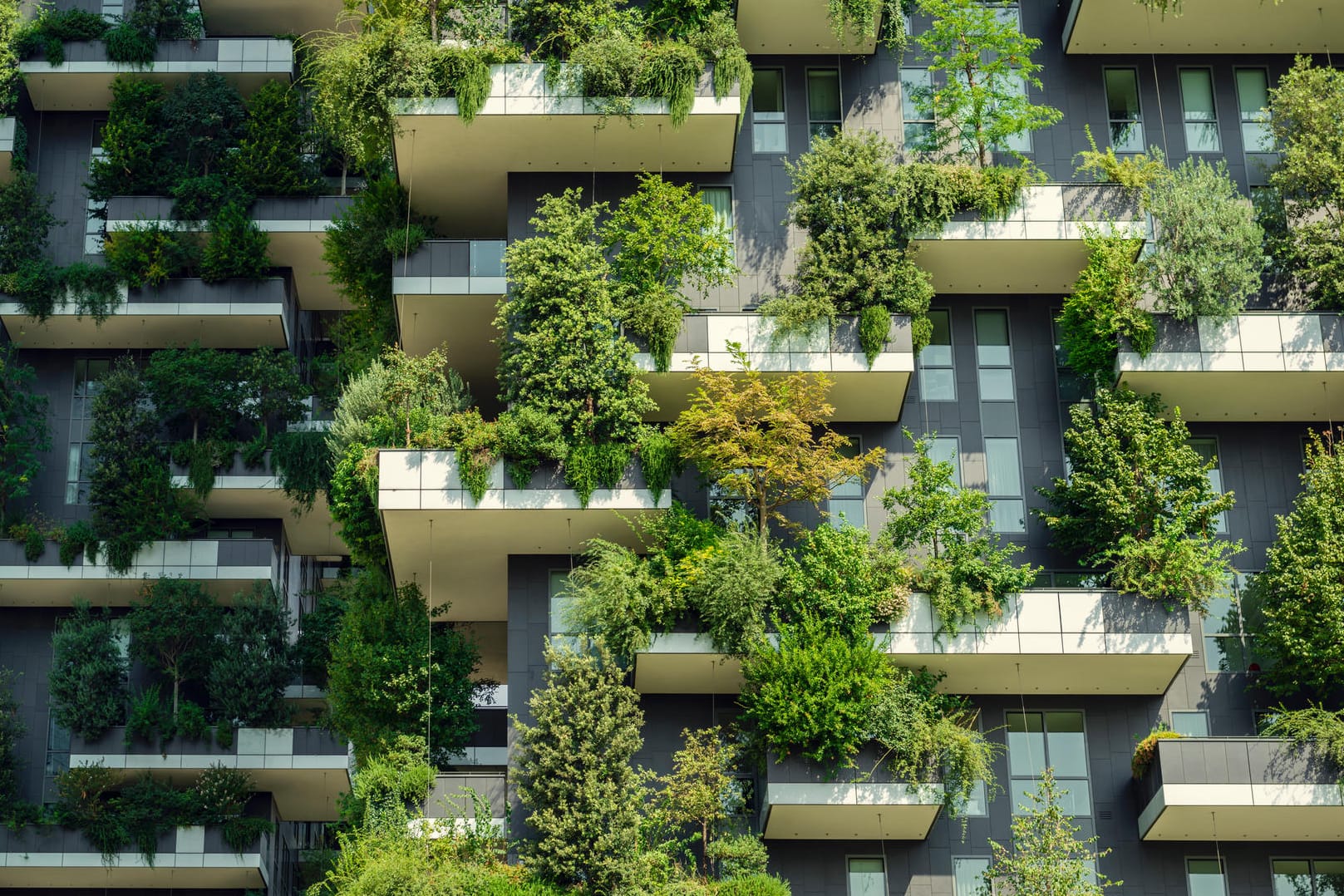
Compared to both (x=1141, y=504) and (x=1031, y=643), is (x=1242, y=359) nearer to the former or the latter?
(x=1141, y=504)

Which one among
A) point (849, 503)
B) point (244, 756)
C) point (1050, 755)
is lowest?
point (1050, 755)

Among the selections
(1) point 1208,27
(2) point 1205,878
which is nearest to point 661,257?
(1) point 1208,27

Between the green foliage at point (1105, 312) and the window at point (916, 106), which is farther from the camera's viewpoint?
the window at point (916, 106)

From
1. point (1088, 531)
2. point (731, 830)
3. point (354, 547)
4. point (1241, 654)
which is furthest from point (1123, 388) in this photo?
point (354, 547)

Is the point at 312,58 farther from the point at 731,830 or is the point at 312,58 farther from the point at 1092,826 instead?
the point at 1092,826

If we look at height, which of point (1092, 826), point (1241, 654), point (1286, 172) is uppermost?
point (1286, 172)

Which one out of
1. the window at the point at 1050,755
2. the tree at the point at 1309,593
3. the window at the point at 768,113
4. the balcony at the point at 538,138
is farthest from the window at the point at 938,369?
the tree at the point at 1309,593

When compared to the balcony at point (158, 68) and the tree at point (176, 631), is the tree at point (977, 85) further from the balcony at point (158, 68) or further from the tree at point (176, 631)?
the tree at point (176, 631)
